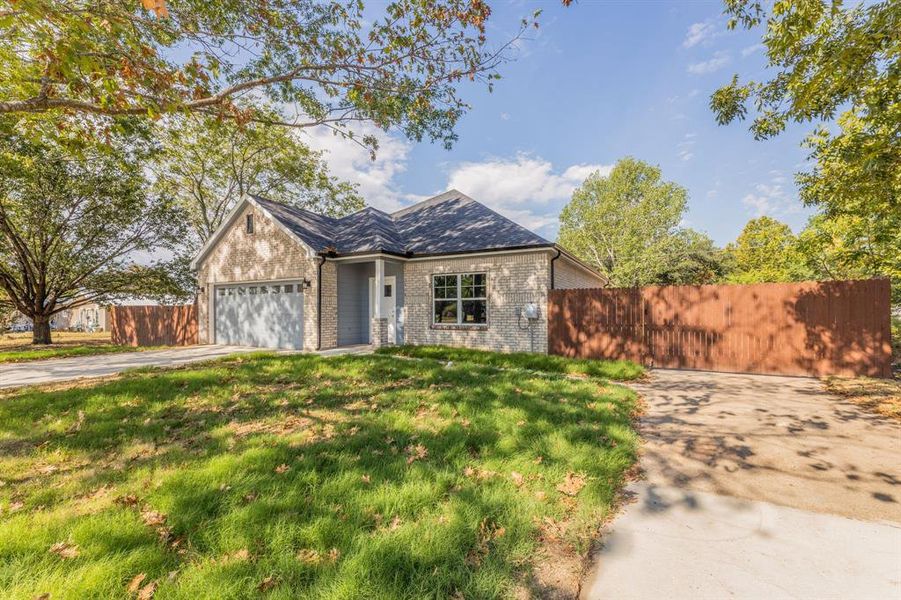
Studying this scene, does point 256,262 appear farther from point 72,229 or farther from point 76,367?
point 72,229

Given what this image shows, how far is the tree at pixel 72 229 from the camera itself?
50.1 feet

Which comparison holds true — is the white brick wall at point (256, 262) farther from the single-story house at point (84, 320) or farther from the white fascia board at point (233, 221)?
the single-story house at point (84, 320)

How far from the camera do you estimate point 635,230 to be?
30516 mm

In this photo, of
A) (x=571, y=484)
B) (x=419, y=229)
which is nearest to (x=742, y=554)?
(x=571, y=484)

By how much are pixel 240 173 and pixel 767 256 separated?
130 feet

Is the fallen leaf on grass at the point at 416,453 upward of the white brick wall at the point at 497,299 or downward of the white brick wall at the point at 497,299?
downward

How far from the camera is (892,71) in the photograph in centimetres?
543

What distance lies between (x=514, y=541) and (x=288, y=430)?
3149 mm

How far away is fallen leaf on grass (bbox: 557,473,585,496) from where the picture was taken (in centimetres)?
318

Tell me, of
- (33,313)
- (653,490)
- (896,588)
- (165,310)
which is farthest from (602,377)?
(33,313)

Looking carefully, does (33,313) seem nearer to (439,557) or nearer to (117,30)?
(117,30)

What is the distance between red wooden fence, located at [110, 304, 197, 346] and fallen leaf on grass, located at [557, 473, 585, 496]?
58.3 ft

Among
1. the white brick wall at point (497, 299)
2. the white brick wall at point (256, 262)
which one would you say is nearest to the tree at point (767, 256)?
the white brick wall at point (497, 299)

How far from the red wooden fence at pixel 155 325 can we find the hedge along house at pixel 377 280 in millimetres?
1537
